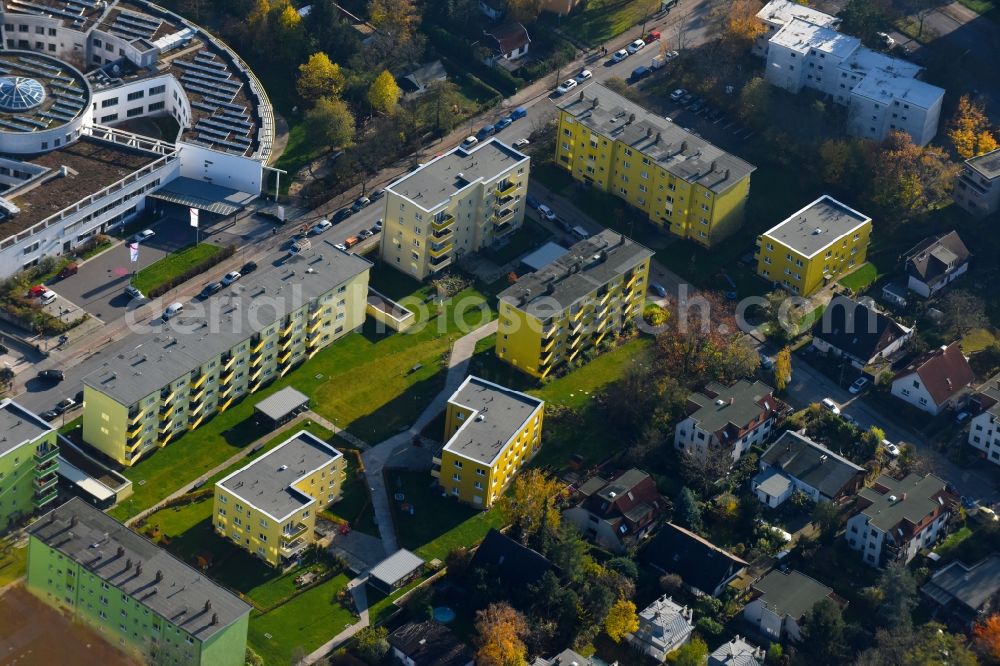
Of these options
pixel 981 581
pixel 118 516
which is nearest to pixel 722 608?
pixel 981 581

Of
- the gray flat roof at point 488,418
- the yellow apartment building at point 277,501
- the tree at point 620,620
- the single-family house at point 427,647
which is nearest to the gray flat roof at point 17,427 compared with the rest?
the yellow apartment building at point 277,501

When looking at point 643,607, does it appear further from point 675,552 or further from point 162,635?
point 162,635

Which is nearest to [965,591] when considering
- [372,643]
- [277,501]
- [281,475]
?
[372,643]

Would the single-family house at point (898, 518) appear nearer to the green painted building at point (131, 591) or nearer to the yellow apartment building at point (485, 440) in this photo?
the yellow apartment building at point (485, 440)

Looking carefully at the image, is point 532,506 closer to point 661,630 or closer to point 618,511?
point 618,511

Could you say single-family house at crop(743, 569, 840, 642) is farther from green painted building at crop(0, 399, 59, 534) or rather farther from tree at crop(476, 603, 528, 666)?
green painted building at crop(0, 399, 59, 534)

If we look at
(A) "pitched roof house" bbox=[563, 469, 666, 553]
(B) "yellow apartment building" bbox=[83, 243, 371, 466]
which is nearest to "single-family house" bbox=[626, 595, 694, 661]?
(A) "pitched roof house" bbox=[563, 469, 666, 553]
